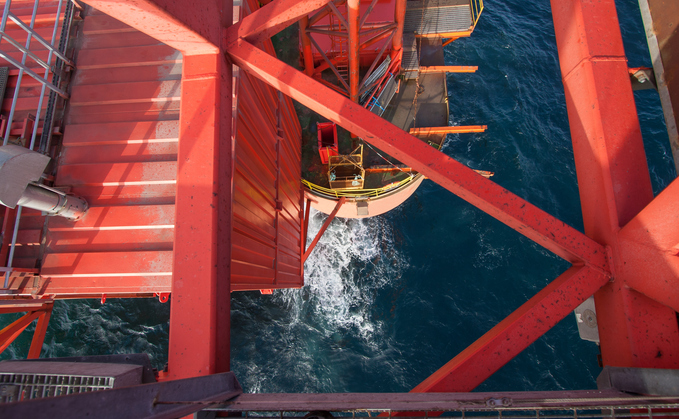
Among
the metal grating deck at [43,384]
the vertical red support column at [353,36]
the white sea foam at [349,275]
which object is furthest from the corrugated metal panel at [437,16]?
the metal grating deck at [43,384]

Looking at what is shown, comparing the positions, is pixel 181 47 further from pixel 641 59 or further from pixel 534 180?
pixel 641 59

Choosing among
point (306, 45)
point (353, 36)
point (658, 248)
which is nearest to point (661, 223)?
point (658, 248)

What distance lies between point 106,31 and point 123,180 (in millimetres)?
3227

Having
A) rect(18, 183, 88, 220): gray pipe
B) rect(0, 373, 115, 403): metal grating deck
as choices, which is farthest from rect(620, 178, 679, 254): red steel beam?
rect(18, 183, 88, 220): gray pipe

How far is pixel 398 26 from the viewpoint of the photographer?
1023 centimetres

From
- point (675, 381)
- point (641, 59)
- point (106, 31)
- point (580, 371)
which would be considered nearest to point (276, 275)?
point (106, 31)

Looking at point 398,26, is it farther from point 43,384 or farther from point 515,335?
point 43,384

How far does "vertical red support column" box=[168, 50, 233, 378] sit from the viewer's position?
3.82m

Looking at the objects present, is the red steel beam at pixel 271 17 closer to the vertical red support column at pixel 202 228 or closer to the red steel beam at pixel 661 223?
the vertical red support column at pixel 202 228

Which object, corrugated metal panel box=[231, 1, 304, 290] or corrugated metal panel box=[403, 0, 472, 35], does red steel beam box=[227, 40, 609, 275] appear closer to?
corrugated metal panel box=[231, 1, 304, 290]

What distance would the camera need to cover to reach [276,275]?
8055 mm

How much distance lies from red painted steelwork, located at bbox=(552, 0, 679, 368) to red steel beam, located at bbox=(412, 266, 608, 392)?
1.46ft

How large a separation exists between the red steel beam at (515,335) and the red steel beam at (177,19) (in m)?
5.12

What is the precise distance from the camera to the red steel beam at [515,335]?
401cm
